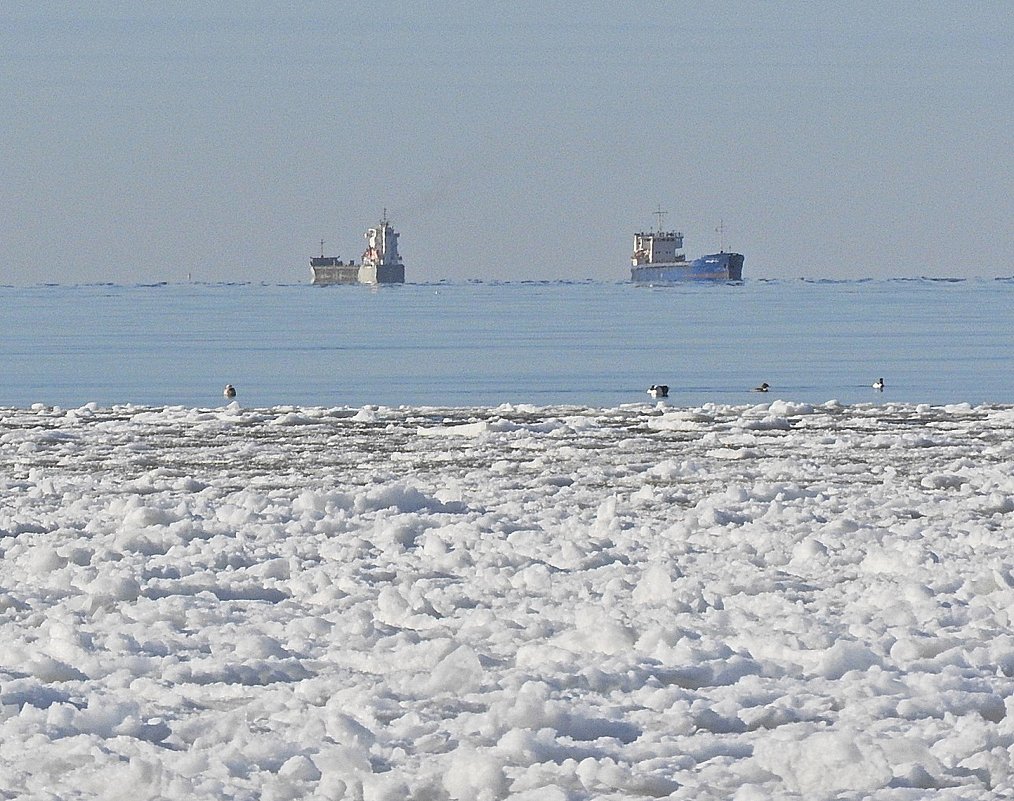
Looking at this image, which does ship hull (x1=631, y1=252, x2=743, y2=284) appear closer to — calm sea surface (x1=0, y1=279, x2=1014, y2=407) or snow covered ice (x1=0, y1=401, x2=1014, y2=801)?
calm sea surface (x1=0, y1=279, x2=1014, y2=407)

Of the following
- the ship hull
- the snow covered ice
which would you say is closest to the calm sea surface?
the snow covered ice

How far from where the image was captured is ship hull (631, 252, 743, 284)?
19138cm

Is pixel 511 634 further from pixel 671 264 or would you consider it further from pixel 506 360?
pixel 671 264

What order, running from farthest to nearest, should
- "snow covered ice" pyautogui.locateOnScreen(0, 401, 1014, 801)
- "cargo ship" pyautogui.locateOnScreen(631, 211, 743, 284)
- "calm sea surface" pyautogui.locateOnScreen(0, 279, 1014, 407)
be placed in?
"cargo ship" pyautogui.locateOnScreen(631, 211, 743, 284)
"calm sea surface" pyautogui.locateOnScreen(0, 279, 1014, 407)
"snow covered ice" pyautogui.locateOnScreen(0, 401, 1014, 801)

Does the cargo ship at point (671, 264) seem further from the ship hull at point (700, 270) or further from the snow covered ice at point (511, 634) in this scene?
the snow covered ice at point (511, 634)

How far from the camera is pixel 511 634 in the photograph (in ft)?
22.0

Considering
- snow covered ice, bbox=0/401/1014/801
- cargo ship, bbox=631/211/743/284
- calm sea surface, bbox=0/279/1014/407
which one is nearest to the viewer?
snow covered ice, bbox=0/401/1014/801

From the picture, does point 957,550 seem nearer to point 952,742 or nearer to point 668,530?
point 668,530

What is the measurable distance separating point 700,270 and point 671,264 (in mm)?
3915

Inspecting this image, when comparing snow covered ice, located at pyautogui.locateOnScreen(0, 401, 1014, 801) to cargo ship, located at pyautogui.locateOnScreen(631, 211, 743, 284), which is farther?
cargo ship, located at pyautogui.locateOnScreen(631, 211, 743, 284)

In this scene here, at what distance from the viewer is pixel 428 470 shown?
13.1 m

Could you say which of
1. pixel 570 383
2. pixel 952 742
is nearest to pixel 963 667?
pixel 952 742

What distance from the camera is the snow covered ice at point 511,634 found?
16.4 feet

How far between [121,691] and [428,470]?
23.6ft
